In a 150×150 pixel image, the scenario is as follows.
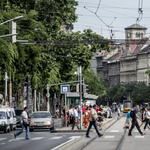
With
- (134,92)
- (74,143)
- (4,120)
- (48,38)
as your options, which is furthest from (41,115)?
(134,92)

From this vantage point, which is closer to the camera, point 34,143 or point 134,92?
point 34,143

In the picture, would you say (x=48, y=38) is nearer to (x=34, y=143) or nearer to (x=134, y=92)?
(x=34, y=143)

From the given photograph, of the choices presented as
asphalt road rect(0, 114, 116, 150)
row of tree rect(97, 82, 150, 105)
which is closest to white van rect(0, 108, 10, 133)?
asphalt road rect(0, 114, 116, 150)

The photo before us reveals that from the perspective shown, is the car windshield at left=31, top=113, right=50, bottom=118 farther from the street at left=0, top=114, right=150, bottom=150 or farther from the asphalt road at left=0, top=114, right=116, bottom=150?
the street at left=0, top=114, right=150, bottom=150

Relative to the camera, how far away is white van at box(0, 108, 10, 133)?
36.3 m

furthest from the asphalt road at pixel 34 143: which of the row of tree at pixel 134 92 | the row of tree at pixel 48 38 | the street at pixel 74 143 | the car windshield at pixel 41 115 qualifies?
the row of tree at pixel 134 92

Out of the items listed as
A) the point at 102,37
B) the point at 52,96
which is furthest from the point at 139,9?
the point at 52,96

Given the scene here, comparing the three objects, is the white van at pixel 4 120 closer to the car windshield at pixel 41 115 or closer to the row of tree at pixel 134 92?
the car windshield at pixel 41 115

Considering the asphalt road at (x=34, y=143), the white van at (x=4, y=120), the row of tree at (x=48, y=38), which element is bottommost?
the asphalt road at (x=34, y=143)

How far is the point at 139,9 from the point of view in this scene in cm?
3922

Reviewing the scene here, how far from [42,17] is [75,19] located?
2.68 metres

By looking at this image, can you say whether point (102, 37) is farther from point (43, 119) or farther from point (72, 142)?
point (72, 142)

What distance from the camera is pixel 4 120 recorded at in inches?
1437

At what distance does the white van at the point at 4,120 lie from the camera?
119 feet
